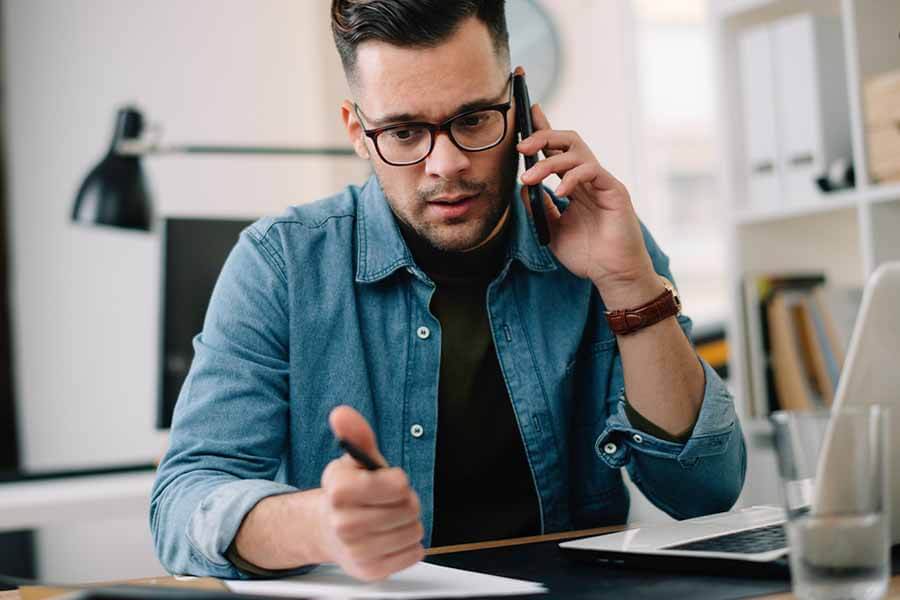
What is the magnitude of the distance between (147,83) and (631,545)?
2539mm

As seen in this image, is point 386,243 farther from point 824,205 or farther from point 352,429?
point 824,205

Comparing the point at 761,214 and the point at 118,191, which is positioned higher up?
the point at 118,191

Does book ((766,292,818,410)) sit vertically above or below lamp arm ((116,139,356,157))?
below

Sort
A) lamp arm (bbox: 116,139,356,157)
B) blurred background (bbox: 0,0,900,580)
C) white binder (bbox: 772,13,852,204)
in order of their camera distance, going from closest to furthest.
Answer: blurred background (bbox: 0,0,900,580) → white binder (bbox: 772,13,852,204) → lamp arm (bbox: 116,139,356,157)

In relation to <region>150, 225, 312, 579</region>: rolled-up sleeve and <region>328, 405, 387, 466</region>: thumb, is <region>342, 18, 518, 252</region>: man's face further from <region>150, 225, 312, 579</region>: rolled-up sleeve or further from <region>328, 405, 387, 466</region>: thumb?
<region>328, 405, 387, 466</region>: thumb

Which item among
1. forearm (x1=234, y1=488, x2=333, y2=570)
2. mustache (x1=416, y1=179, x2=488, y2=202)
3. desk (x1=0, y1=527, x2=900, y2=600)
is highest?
mustache (x1=416, y1=179, x2=488, y2=202)

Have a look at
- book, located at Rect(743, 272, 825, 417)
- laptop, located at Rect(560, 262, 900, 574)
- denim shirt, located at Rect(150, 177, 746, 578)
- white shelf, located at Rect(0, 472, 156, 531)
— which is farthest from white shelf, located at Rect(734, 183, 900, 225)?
white shelf, located at Rect(0, 472, 156, 531)

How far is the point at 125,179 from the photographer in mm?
2289

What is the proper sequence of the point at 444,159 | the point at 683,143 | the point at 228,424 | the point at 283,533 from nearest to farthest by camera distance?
1. the point at 283,533
2. the point at 228,424
3. the point at 444,159
4. the point at 683,143

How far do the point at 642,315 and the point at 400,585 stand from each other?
512mm

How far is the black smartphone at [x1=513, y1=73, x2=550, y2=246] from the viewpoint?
4.15 ft

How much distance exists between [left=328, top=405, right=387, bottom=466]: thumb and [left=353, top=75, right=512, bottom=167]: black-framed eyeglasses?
1.75 feet

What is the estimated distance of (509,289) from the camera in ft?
4.37

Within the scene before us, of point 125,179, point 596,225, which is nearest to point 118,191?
point 125,179
